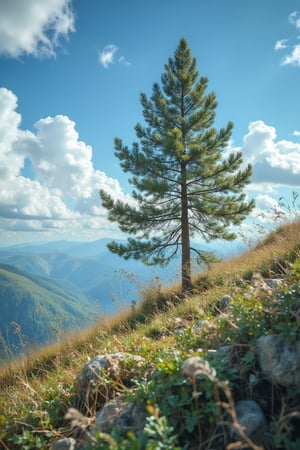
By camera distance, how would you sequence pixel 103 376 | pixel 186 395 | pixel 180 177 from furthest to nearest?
pixel 180 177 → pixel 103 376 → pixel 186 395

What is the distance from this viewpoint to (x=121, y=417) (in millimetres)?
2164

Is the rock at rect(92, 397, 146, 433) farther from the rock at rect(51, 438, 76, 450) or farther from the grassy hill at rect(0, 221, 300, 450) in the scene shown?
the rock at rect(51, 438, 76, 450)

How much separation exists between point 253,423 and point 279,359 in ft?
1.54

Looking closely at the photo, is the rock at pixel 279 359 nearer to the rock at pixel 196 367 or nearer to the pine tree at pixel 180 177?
the rock at pixel 196 367

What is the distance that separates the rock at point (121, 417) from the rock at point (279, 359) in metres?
1.04

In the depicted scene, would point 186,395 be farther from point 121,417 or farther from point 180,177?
point 180,177

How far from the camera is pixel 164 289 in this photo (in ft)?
34.5

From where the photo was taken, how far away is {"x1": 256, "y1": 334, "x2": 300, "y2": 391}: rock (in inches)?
73.2

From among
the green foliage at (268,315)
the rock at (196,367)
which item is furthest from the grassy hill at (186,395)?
the rock at (196,367)

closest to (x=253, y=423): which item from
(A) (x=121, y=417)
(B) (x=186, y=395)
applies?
(B) (x=186, y=395)

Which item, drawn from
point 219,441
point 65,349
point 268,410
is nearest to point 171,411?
point 219,441

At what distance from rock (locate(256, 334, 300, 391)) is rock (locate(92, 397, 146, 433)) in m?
1.04

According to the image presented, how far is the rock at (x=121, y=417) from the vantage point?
6.66 ft

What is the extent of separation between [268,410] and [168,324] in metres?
3.37
